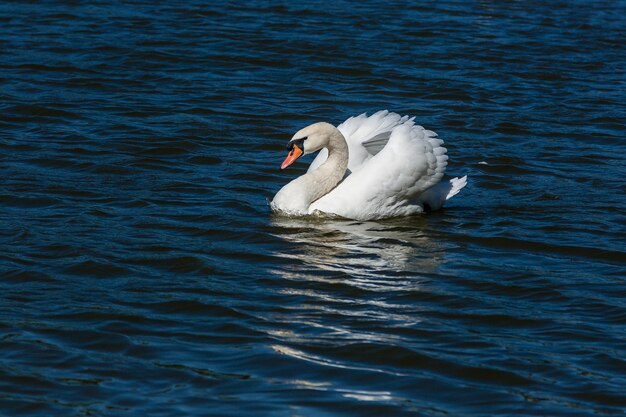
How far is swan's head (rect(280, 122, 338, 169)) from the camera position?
10.4m

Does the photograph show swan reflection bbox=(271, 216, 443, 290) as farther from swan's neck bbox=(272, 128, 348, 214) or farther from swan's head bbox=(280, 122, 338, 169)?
swan's head bbox=(280, 122, 338, 169)

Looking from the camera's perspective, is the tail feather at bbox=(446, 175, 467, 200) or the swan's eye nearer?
the swan's eye

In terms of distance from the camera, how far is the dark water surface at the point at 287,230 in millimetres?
6910

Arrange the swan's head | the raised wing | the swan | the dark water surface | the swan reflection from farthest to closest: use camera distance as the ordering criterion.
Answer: the raised wing < the swan's head < the swan < the swan reflection < the dark water surface

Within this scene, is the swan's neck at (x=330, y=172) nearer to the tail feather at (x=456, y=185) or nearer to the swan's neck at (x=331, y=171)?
the swan's neck at (x=331, y=171)

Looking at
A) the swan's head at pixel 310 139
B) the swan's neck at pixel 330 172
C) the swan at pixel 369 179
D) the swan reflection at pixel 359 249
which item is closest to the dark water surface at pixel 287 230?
the swan reflection at pixel 359 249

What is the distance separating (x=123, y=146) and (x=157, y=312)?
458 cm

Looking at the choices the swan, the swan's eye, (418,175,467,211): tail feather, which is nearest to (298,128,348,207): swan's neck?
the swan

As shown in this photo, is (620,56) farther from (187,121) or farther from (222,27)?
(187,121)

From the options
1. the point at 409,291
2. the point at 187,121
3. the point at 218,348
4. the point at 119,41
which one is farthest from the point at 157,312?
the point at 119,41

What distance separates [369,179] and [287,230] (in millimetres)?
796

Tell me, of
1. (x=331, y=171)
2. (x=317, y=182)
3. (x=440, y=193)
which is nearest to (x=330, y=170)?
(x=331, y=171)

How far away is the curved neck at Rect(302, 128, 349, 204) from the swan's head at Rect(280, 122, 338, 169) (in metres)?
0.05

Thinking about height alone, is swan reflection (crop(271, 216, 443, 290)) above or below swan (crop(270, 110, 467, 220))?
below
